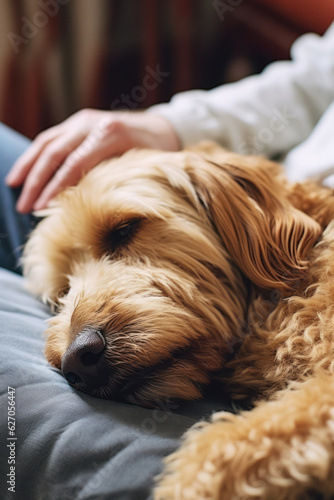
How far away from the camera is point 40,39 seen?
3.40 metres

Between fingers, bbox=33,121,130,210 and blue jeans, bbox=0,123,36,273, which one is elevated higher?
fingers, bbox=33,121,130,210

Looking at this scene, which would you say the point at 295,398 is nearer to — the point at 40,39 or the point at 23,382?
the point at 23,382

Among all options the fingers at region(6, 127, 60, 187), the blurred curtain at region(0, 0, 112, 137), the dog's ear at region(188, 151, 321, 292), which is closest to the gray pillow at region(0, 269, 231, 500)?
the dog's ear at region(188, 151, 321, 292)

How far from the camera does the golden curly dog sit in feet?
2.78

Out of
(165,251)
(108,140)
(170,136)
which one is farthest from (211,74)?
(165,251)

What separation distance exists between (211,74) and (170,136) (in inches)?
83.6

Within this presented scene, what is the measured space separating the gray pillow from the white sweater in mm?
1006

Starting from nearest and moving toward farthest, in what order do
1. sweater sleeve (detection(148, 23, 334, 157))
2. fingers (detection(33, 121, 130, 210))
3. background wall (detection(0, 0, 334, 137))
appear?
1. fingers (detection(33, 121, 130, 210))
2. sweater sleeve (detection(148, 23, 334, 157))
3. background wall (detection(0, 0, 334, 137))

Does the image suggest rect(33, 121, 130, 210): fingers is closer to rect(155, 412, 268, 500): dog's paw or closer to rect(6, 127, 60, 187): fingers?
rect(6, 127, 60, 187): fingers

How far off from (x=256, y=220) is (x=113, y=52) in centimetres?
273

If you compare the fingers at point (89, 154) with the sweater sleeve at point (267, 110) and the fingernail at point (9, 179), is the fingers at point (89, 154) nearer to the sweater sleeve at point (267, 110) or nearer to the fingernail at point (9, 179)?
the fingernail at point (9, 179)

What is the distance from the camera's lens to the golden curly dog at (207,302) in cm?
85

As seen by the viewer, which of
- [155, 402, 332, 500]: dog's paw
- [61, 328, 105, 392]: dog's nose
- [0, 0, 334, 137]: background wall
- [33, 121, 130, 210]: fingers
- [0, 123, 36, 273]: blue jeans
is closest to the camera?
[155, 402, 332, 500]: dog's paw

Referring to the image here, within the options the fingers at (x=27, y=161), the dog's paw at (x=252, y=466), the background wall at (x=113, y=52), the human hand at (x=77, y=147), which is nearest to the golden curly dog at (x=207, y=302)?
the dog's paw at (x=252, y=466)
